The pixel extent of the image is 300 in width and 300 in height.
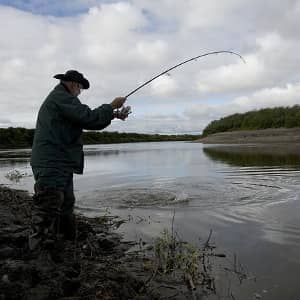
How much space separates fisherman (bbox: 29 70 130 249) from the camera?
573 cm

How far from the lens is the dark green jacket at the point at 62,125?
224 inches

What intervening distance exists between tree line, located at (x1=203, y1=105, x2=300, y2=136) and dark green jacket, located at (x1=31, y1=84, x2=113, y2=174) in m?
57.0

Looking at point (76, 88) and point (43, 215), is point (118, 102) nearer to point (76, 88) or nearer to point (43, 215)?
point (76, 88)

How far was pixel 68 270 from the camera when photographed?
207 inches

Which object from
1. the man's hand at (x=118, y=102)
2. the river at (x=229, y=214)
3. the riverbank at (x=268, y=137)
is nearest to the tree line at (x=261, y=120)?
the riverbank at (x=268, y=137)

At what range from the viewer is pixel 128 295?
15.4 feet

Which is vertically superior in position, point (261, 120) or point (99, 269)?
point (261, 120)

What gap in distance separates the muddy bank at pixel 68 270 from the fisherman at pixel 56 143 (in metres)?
0.35

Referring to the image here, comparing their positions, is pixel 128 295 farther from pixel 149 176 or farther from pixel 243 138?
pixel 243 138

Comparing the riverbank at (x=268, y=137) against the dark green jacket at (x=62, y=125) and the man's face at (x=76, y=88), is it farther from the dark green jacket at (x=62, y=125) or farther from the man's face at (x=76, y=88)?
the dark green jacket at (x=62, y=125)

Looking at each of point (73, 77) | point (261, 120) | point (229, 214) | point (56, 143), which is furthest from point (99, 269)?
point (261, 120)

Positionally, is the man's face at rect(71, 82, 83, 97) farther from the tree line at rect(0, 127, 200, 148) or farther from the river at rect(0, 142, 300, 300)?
the tree line at rect(0, 127, 200, 148)

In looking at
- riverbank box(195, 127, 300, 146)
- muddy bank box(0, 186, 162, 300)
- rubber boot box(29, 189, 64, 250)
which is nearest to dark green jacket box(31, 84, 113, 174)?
rubber boot box(29, 189, 64, 250)

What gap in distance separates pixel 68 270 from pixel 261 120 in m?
66.8
